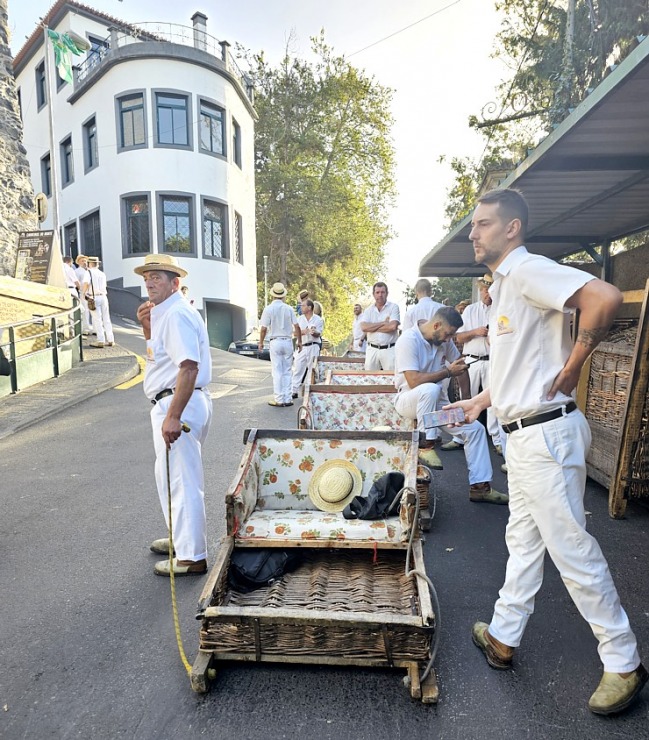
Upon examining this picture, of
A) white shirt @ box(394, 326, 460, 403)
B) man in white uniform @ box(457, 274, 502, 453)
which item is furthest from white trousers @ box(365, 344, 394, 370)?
white shirt @ box(394, 326, 460, 403)

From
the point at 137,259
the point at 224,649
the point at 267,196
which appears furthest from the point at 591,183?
the point at 267,196

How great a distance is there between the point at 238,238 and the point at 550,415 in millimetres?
24578

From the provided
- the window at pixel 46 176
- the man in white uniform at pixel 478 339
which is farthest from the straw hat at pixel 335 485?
the window at pixel 46 176

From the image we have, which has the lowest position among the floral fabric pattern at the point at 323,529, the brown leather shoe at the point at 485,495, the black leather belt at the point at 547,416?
the brown leather shoe at the point at 485,495

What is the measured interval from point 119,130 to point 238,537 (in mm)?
23241

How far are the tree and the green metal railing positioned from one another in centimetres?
1952

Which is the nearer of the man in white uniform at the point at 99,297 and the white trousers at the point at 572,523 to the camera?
the white trousers at the point at 572,523

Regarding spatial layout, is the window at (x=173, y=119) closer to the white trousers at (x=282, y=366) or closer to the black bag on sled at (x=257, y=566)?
the white trousers at (x=282, y=366)

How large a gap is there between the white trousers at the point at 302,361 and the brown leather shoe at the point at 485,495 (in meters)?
5.82

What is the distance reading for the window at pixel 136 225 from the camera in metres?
22.2

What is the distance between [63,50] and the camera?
68.2 ft

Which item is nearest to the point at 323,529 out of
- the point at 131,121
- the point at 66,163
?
the point at 131,121

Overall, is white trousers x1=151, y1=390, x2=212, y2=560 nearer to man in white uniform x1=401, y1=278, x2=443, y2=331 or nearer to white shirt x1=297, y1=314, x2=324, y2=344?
man in white uniform x1=401, y1=278, x2=443, y2=331

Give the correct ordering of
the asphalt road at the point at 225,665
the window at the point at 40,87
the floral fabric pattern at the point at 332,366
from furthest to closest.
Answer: the window at the point at 40,87 → the floral fabric pattern at the point at 332,366 → the asphalt road at the point at 225,665
